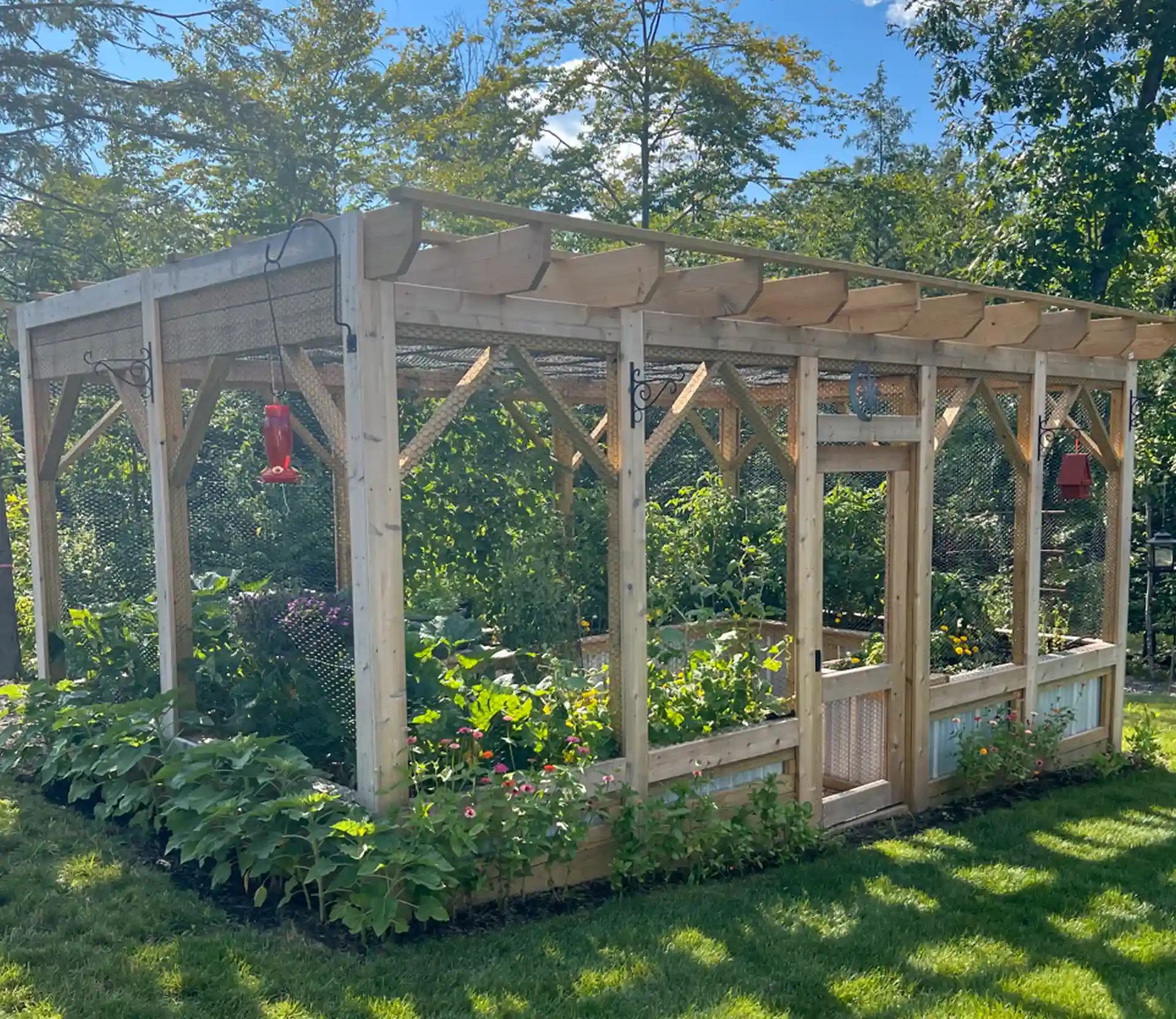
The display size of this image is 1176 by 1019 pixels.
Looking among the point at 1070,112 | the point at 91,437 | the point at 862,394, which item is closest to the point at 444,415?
the point at 862,394

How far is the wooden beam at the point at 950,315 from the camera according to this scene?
471 cm

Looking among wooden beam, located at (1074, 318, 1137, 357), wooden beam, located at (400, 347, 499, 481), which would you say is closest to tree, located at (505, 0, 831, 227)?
wooden beam, located at (1074, 318, 1137, 357)

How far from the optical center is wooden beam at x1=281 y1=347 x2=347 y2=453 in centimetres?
350

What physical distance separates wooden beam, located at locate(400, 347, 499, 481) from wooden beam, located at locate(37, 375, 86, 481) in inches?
99.2

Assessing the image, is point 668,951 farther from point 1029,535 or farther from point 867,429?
point 1029,535

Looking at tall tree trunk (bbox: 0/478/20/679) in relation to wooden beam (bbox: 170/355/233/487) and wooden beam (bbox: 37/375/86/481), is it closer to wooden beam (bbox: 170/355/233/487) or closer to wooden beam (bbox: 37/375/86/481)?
wooden beam (bbox: 37/375/86/481)

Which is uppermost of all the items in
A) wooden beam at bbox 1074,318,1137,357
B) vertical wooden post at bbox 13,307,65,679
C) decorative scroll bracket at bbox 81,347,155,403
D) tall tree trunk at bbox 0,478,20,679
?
wooden beam at bbox 1074,318,1137,357

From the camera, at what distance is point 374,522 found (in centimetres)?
336

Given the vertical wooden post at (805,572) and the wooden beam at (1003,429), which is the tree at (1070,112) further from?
the vertical wooden post at (805,572)

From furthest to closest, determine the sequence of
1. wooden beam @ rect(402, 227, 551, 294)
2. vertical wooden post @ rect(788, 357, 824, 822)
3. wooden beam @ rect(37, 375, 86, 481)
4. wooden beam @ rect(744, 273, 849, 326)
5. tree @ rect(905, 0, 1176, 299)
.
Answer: tree @ rect(905, 0, 1176, 299) → wooden beam @ rect(37, 375, 86, 481) → vertical wooden post @ rect(788, 357, 824, 822) → wooden beam @ rect(744, 273, 849, 326) → wooden beam @ rect(402, 227, 551, 294)

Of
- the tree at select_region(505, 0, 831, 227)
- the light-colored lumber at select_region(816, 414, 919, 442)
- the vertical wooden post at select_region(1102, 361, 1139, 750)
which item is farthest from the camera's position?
the tree at select_region(505, 0, 831, 227)

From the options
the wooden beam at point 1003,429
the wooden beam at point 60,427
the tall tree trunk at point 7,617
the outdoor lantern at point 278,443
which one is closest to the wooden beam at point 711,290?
the outdoor lantern at point 278,443

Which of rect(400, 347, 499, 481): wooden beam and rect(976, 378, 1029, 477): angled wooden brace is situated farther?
rect(976, 378, 1029, 477): angled wooden brace

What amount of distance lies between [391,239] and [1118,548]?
194 inches
